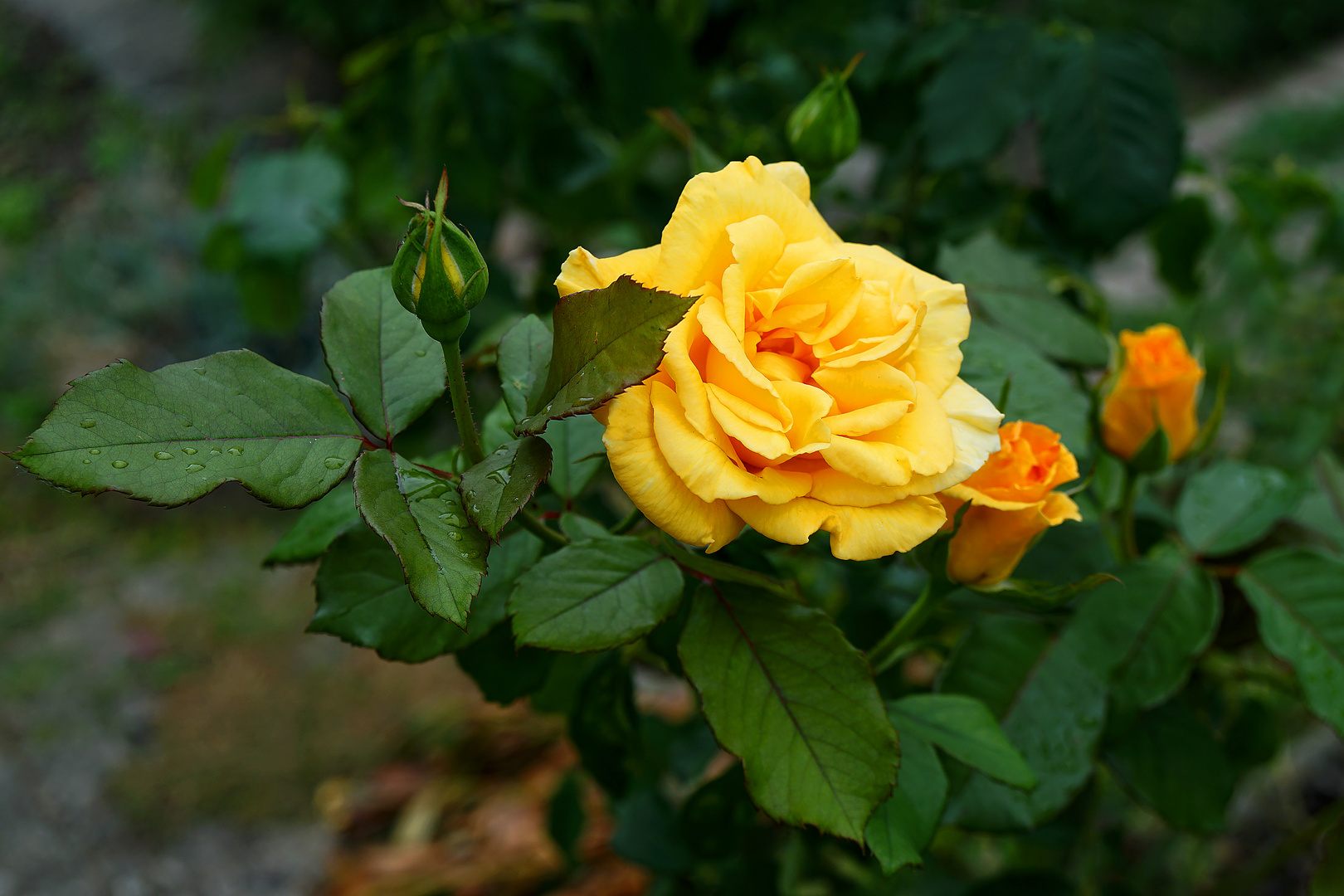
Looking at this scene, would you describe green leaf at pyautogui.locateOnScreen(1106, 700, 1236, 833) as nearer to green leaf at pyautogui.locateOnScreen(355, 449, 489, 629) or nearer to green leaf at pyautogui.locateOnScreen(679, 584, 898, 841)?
green leaf at pyautogui.locateOnScreen(679, 584, 898, 841)

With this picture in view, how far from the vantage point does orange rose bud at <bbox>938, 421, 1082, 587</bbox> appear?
34 cm

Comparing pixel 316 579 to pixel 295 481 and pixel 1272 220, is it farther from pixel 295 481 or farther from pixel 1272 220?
pixel 1272 220

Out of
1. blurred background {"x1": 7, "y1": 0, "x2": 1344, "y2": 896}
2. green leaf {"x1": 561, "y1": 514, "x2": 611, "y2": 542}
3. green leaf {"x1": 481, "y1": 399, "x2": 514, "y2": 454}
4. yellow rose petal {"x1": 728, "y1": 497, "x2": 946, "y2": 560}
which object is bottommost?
blurred background {"x1": 7, "y1": 0, "x2": 1344, "y2": 896}

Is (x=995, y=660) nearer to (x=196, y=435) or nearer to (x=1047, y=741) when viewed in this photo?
(x=1047, y=741)

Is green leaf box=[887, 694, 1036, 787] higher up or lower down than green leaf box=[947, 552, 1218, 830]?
higher up

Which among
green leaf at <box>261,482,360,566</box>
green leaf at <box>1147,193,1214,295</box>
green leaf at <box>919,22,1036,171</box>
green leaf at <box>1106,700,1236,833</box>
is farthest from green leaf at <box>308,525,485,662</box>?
green leaf at <box>1147,193,1214,295</box>

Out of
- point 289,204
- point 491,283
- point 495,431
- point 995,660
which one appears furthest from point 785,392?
point 289,204

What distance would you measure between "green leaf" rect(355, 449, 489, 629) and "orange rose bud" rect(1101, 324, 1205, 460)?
0.36m

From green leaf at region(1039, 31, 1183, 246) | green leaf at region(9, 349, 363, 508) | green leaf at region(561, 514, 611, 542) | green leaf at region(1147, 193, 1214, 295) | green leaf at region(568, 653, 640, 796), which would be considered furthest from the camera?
green leaf at region(1147, 193, 1214, 295)

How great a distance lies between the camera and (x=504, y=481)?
0.30 metres

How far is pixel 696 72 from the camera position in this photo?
946 mm

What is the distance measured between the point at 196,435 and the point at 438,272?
0.10 meters

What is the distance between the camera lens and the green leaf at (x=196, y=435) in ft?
0.89

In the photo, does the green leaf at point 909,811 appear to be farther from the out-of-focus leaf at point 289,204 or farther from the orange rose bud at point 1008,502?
the out-of-focus leaf at point 289,204
